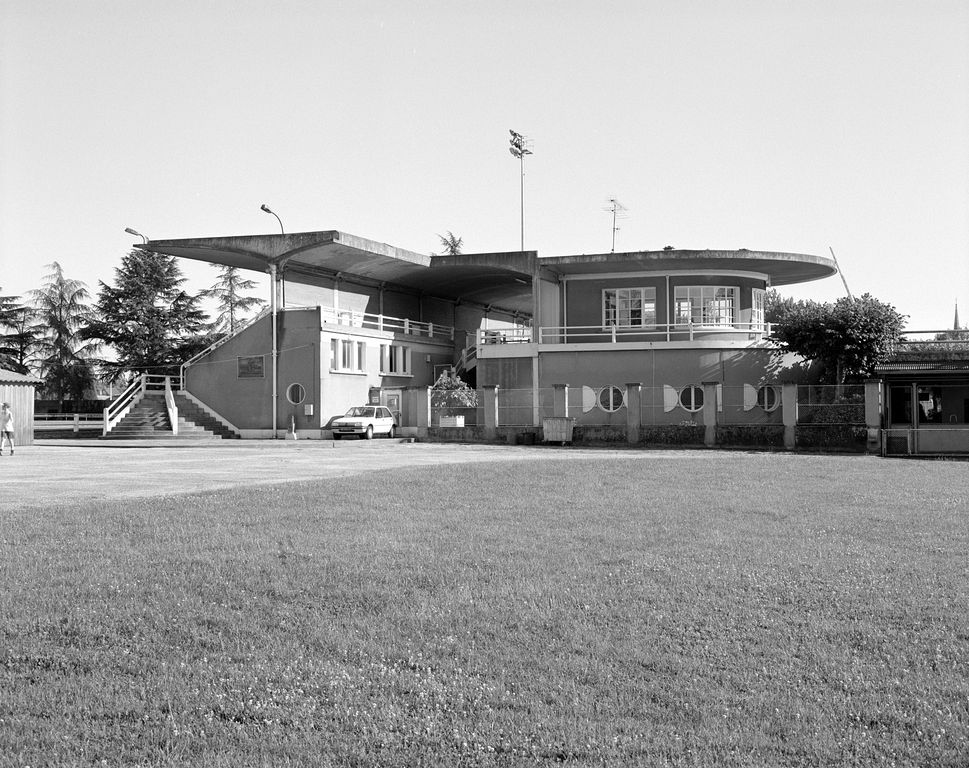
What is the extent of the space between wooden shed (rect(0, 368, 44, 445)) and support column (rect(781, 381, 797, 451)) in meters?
28.6

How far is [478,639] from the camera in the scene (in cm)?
771

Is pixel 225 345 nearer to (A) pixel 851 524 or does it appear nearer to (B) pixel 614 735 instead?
(A) pixel 851 524

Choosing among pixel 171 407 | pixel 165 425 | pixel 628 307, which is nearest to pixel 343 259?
pixel 171 407

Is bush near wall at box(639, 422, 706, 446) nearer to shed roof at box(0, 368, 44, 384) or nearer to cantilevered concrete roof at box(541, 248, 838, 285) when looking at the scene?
cantilevered concrete roof at box(541, 248, 838, 285)

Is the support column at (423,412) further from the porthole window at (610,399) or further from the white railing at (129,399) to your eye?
the white railing at (129,399)

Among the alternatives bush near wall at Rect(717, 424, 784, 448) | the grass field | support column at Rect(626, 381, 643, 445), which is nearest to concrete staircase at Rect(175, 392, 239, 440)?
support column at Rect(626, 381, 643, 445)

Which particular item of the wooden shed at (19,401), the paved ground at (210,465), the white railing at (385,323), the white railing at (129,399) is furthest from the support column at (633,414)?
the wooden shed at (19,401)

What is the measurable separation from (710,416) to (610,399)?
6.57m

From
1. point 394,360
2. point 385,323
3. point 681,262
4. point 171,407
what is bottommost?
point 171,407

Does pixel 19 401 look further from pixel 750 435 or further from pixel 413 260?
pixel 750 435

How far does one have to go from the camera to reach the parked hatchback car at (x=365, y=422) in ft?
140

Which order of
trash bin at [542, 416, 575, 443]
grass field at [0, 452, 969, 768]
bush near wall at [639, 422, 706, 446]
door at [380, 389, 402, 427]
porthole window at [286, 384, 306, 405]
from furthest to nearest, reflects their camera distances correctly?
door at [380, 389, 402, 427], porthole window at [286, 384, 306, 405], trash bin at [542, 416, 575, 443], bush near wall at [639, 422, 706, 446], grass field at [0, 452, 969, 768]

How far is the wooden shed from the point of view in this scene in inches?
1566

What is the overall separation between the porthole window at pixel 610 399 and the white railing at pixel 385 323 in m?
11.5
